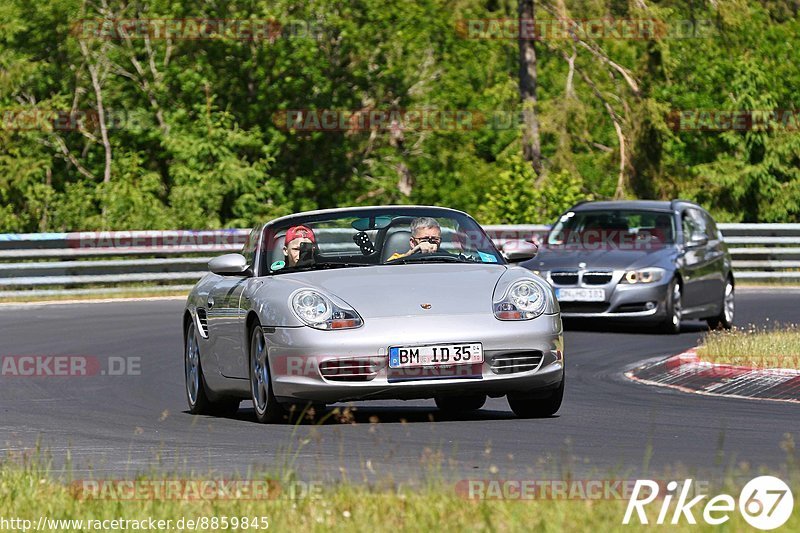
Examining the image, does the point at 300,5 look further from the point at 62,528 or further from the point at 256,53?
the point at 62,528

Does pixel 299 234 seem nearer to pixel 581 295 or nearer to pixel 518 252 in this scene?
pixel 518 252

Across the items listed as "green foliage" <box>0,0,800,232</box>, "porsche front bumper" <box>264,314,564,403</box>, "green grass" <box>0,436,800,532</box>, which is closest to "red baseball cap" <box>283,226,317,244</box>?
"porsche front bumper" <box>264,314,564,403</box>

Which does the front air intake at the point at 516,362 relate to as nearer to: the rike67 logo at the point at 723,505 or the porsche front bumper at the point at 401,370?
the porsche front bumper at the point at 401,370

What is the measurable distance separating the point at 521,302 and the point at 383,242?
1387 mm

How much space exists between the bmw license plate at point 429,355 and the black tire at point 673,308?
10.3 m

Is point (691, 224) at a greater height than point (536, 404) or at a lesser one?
lesser

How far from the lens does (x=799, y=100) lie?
49594 mm

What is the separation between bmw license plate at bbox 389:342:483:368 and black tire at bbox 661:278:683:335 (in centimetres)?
1035

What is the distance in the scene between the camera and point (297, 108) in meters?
39.8

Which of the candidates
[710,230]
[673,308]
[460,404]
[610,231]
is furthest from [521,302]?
[710,230]

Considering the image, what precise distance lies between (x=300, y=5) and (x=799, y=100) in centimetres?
1677

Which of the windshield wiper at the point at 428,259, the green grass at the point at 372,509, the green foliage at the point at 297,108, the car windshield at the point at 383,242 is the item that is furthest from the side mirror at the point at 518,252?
the green foliage at the point at 297,108

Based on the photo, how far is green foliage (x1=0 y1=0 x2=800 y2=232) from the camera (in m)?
37.8

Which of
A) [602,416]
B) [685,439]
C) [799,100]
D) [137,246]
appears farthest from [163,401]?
[799,100]
